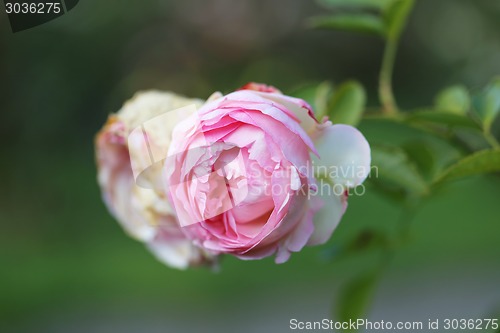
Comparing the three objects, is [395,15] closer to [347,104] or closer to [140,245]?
[347,104]

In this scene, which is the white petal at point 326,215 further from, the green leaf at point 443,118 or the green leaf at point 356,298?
the green leaf at point 356,298

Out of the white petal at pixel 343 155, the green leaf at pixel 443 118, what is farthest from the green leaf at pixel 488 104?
the white petal at pixel 343 155

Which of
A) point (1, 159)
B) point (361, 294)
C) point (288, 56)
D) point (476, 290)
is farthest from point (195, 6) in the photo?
point (361, 294)

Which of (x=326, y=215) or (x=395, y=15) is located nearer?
(x=326, y=215)

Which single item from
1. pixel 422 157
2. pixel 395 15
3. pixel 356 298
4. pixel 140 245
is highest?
pixel 395 15

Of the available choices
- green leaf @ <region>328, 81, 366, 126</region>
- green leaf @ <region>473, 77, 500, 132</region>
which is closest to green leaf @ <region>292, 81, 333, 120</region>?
green leaf @ <region>328, 81, 366, 126</region>

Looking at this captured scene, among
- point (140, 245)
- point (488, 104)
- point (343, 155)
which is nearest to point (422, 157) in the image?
point (488, 104)

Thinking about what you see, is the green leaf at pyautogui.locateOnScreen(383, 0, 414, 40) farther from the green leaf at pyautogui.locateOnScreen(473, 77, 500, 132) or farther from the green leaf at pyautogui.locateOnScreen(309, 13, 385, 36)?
the green leaf at pyautogui.locateOnScreen(473, 77, 500, 132)
